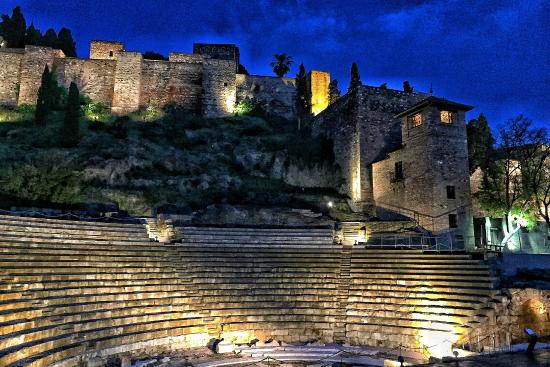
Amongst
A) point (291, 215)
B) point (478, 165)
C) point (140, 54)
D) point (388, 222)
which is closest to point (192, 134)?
point (140, 54)

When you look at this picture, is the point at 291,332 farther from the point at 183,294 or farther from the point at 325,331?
the point at 183,294

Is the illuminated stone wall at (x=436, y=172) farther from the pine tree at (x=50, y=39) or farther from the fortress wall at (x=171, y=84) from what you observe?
the pine tree at (x=50, y=39)

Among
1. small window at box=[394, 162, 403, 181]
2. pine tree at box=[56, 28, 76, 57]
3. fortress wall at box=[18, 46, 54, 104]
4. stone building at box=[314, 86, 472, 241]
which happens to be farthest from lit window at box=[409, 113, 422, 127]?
pine tree at box=[56, 28, 76, 57]

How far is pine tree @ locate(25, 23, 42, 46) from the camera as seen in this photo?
49.5m

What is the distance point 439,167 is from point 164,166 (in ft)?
65.5

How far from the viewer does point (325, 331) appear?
1504 cm

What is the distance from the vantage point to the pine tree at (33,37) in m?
49.5

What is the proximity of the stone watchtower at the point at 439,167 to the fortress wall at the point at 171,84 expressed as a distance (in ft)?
89.1

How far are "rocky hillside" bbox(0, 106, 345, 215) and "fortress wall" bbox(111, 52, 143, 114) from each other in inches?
87.8

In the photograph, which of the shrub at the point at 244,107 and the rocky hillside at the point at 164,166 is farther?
the shrub at the point at 244,107

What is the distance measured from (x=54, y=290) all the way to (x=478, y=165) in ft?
84.8

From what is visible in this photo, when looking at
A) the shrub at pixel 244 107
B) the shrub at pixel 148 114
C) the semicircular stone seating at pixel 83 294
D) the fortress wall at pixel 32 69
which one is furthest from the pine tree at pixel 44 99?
the semicircular stone seating at pixel 83 294

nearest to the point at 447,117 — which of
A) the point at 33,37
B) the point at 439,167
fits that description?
the point at 439,167

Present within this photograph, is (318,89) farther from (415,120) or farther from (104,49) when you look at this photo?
(104,49)
